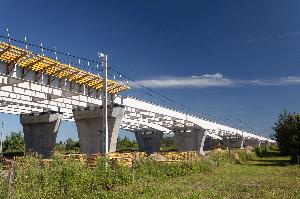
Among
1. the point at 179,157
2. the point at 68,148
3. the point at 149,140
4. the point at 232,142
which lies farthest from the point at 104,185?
the point at 232,142

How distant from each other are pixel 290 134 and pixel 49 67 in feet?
114

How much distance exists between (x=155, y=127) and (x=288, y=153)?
112 feet

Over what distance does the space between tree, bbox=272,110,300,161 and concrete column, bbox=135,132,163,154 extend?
34938 mm

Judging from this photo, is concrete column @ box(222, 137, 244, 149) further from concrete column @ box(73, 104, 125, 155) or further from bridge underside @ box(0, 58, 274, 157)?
concrete column @ box(73, 104, 125, 155)

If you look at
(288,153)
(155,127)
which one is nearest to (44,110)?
(288,153)

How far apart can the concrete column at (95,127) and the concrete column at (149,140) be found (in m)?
46.3

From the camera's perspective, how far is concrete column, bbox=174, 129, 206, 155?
75.6m

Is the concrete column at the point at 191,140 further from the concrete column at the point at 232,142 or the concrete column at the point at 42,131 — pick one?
the concrete column at the point at 232,142

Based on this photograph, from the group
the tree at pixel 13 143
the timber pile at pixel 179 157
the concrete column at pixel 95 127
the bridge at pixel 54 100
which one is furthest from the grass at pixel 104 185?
the tree at pixel 13 143

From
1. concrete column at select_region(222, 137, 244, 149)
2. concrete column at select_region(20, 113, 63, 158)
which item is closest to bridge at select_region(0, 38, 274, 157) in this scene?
concrete column at select_region(20, 113, 63, 158)

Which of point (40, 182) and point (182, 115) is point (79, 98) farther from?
point (182, 115)

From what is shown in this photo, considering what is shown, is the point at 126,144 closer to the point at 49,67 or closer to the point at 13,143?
the point at 13,143

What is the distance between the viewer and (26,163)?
663 inches

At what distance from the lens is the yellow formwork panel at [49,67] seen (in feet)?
92.6
